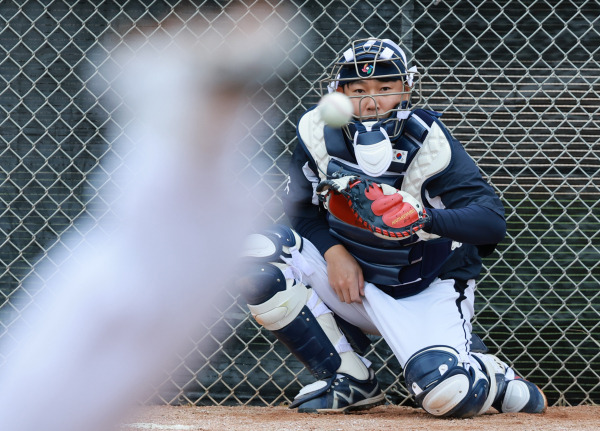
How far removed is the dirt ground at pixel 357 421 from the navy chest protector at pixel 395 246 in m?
0.45

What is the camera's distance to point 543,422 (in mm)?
2422

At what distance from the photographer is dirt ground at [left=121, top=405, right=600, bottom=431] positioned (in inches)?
88.5

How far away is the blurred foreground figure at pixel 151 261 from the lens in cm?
75

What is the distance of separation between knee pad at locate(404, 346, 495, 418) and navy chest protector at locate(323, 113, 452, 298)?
27cm

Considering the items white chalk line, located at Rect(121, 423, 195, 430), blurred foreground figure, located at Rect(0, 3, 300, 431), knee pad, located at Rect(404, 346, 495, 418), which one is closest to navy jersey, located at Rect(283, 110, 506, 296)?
knee pad, located at Rect(404, 346, 495, 418)

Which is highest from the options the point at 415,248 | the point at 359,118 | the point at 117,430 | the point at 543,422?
the point at 117,430

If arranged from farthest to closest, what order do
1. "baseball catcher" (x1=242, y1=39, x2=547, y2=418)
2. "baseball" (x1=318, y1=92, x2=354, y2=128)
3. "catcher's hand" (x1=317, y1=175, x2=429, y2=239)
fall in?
"baseball catcher" (x1=242, y1=39, x2=547, y2=418) < "catcher's hand" (x1=317, y1=175, x2=429, y2=239) < "baseball" (x1=318, y1=92, x2=354, y2=128)

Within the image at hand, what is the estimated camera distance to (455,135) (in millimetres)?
3363

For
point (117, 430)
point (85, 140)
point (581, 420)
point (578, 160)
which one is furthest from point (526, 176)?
point (117, 430)

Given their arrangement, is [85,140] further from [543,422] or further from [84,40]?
[543,422]

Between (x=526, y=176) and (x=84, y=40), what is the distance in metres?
1.98

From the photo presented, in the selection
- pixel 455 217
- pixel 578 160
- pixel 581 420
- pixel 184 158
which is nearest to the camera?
pixel 184 158

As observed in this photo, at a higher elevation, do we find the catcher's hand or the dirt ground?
the catcher's hand

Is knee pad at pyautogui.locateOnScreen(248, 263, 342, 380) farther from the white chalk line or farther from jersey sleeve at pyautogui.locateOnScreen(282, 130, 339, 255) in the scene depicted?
the white chalk line
